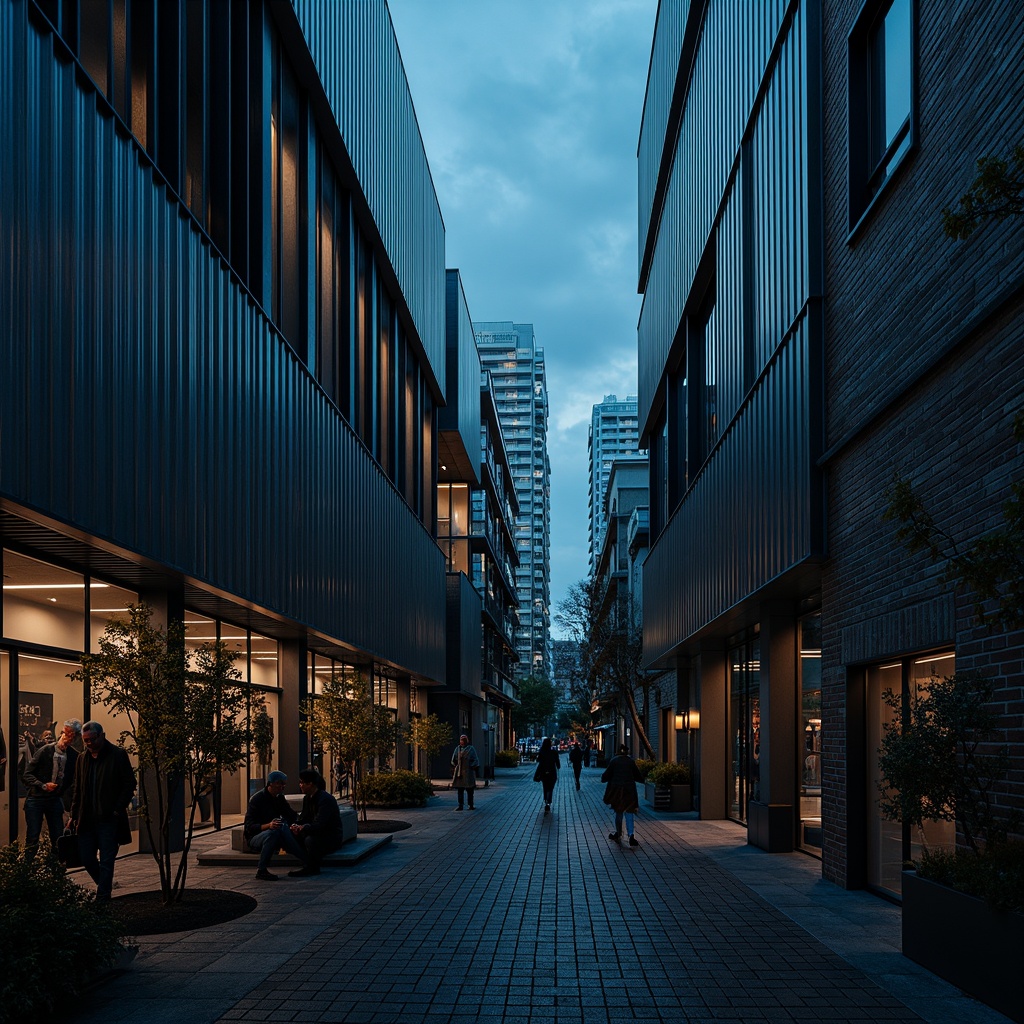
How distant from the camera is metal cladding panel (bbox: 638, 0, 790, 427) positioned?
18045mm

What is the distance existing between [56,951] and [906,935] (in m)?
6.37

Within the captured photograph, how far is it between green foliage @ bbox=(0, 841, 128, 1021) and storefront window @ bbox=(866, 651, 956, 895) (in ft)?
23.0

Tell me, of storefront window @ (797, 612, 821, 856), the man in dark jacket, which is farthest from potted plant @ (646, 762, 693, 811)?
the man in dark jacket

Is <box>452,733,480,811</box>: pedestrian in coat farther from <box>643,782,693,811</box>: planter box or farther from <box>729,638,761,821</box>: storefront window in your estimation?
<box>729,638,761,821</box>: storefront window

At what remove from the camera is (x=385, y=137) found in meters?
28.1

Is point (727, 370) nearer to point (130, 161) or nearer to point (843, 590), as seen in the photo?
point (843, 590)

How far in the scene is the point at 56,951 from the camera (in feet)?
23.7

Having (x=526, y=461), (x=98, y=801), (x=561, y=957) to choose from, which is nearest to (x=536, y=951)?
(x=561, y=957)

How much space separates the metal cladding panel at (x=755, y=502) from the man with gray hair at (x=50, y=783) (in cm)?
885

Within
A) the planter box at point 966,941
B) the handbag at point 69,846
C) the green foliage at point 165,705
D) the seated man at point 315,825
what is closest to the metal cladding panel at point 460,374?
the seated man at point 315,825

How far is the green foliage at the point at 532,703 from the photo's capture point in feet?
379

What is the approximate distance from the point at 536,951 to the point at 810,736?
8618 mm

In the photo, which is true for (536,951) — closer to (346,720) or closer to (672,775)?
(346,720)

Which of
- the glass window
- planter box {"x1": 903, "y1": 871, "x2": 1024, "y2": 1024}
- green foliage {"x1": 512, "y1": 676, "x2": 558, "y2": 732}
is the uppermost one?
the glass window
